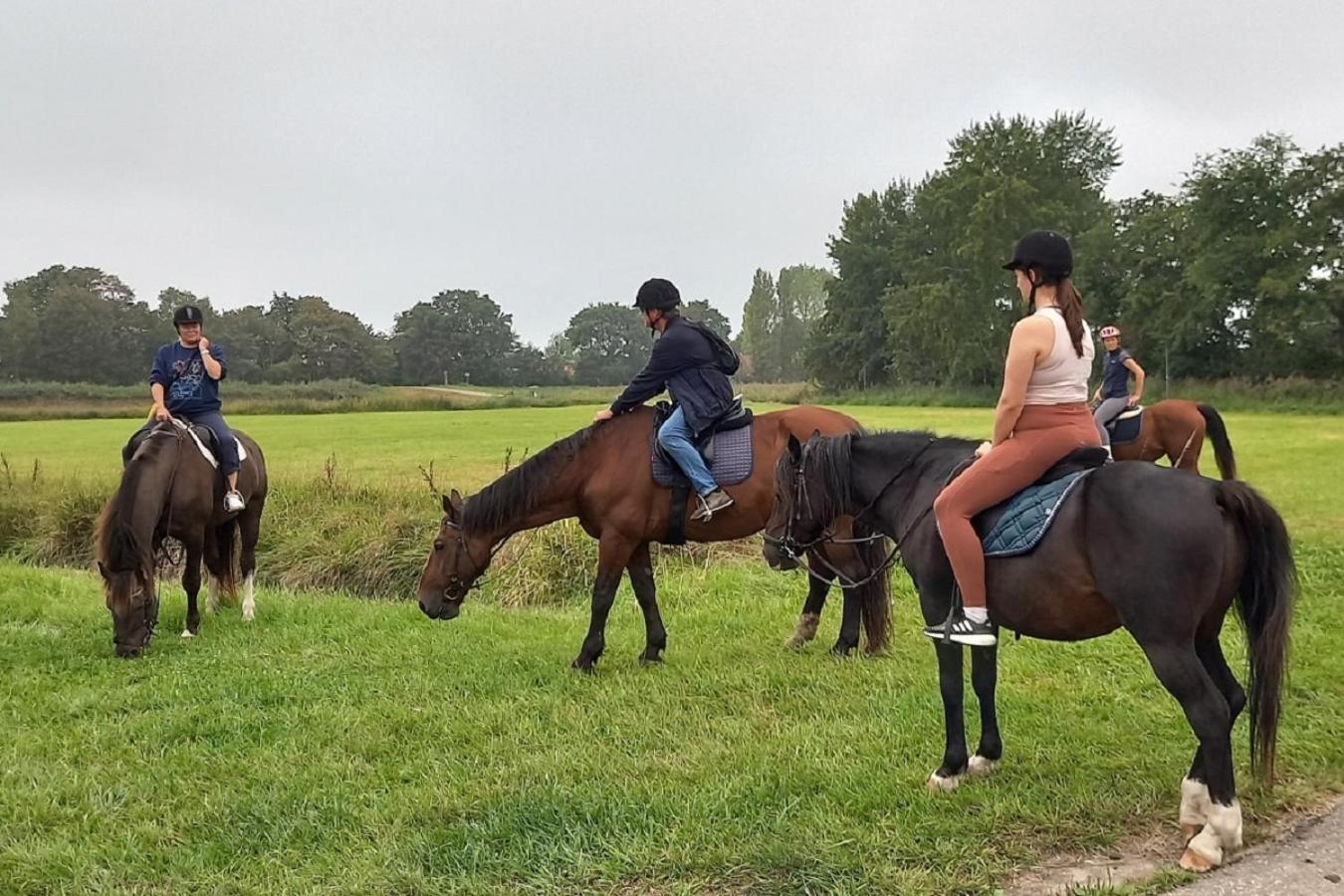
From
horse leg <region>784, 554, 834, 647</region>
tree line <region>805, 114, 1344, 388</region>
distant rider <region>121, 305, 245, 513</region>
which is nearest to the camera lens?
horse leg <region>784, 554, 834, 647</region>

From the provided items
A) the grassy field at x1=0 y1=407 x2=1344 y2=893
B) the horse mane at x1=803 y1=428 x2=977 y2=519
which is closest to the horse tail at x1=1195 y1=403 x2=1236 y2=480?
the grassy field at x1=0 y1=407 x2=1344 y2=893

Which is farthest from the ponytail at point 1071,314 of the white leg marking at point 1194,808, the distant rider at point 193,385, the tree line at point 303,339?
the tree line at point 303,339

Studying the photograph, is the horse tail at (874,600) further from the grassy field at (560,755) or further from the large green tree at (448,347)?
the large green tree at (448,347)

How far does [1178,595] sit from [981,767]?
137cm

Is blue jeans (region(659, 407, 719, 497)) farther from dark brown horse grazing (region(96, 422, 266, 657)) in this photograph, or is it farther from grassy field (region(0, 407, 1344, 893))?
dark brown horse grazing (region(96, 422, 266, 657))

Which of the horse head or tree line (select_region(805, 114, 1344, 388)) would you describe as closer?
the horse head

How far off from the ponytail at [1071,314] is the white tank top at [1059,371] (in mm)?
22

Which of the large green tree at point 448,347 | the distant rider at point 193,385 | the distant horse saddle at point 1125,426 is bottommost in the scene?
the distant horse saddle at point 1125,426

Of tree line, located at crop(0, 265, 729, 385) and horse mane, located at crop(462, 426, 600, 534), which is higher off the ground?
tree line, located at crop(0, 265, 729, 385)

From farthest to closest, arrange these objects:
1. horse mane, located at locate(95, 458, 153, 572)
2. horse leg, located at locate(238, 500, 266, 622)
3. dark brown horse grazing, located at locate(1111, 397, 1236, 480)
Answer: dark brown horse grazing, located at locate(1111, 397, 1236, 480)
horse leg, located at locate(238, 500, 266, 622)
horse mane, located at locate(95, 458, 153, 572)

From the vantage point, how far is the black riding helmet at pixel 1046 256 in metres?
3.89

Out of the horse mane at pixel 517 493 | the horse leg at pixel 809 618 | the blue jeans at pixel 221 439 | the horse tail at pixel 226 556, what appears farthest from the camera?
the horse tail at pixel 226 556

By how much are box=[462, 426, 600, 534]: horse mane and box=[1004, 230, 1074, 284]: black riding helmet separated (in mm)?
3483

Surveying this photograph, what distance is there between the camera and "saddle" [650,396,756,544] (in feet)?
21.1
